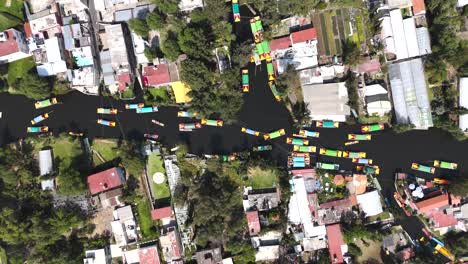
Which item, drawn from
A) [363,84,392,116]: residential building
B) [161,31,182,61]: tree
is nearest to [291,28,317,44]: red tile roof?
[363,84,392,116]: residential building

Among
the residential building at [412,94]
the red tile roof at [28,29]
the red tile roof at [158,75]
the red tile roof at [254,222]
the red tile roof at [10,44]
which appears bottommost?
the red tile roof at [254,222]

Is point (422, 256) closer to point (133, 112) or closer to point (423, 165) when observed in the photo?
point (423, 165)

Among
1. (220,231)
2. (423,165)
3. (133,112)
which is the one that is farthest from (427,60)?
(133,112)

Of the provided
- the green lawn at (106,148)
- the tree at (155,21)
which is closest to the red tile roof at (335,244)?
the green lawn at (106,148)

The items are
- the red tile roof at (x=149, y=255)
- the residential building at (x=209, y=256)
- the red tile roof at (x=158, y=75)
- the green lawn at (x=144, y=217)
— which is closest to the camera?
the residential building at (x=209, y=256)

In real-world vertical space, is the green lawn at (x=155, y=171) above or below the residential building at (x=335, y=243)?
above

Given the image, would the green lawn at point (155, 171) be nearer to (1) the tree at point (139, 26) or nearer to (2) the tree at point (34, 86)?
(1) the tree at point (139, 26)

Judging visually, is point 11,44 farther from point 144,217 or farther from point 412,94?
point 412,94

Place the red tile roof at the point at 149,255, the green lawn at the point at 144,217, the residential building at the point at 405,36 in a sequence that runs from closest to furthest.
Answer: the residential building at the point at 405,36
the red tile roof at the point at 149,255
the green lawn at the point at 144,217
